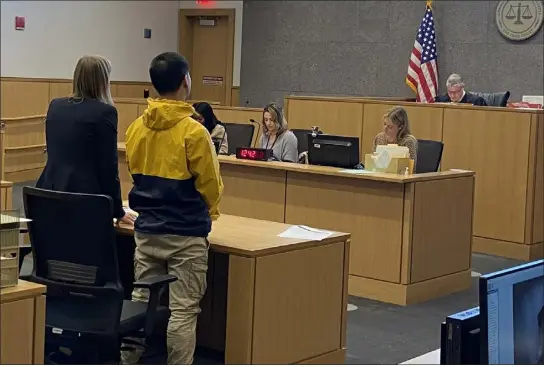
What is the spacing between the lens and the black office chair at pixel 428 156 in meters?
7.00

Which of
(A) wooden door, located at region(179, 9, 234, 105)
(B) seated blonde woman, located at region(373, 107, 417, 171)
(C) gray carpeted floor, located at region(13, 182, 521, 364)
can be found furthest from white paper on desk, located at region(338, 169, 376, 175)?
(A) wooden door, located at region(179, 9, 234, 105)

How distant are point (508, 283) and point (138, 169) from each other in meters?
2.25

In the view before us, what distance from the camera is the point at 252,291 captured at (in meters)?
3.95

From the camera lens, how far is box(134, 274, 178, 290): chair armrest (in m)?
3.61

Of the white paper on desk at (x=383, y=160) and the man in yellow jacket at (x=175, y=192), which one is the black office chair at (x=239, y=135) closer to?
the white paper on desk at (x=383, y=160)

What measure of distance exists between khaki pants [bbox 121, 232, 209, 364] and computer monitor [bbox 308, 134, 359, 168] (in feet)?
8.85

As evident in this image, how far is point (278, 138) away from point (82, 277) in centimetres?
391

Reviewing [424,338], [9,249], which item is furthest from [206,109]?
[9,249]

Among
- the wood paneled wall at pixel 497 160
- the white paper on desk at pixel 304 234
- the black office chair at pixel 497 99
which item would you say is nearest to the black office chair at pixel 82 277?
the white paper on desk at pixel 304 234

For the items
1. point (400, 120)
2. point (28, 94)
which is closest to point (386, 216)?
point (400, 120)

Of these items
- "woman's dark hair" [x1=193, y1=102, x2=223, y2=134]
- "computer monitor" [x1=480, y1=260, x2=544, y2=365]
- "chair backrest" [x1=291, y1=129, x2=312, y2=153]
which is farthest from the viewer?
"chair backrest" [x1=291, y1=129, x2=312, y2=153]

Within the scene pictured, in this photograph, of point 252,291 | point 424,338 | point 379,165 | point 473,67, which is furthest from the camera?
point 473,67

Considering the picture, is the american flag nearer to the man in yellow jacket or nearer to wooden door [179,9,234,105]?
wooden door [179,9,234,105]

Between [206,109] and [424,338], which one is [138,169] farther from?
[206,109]
